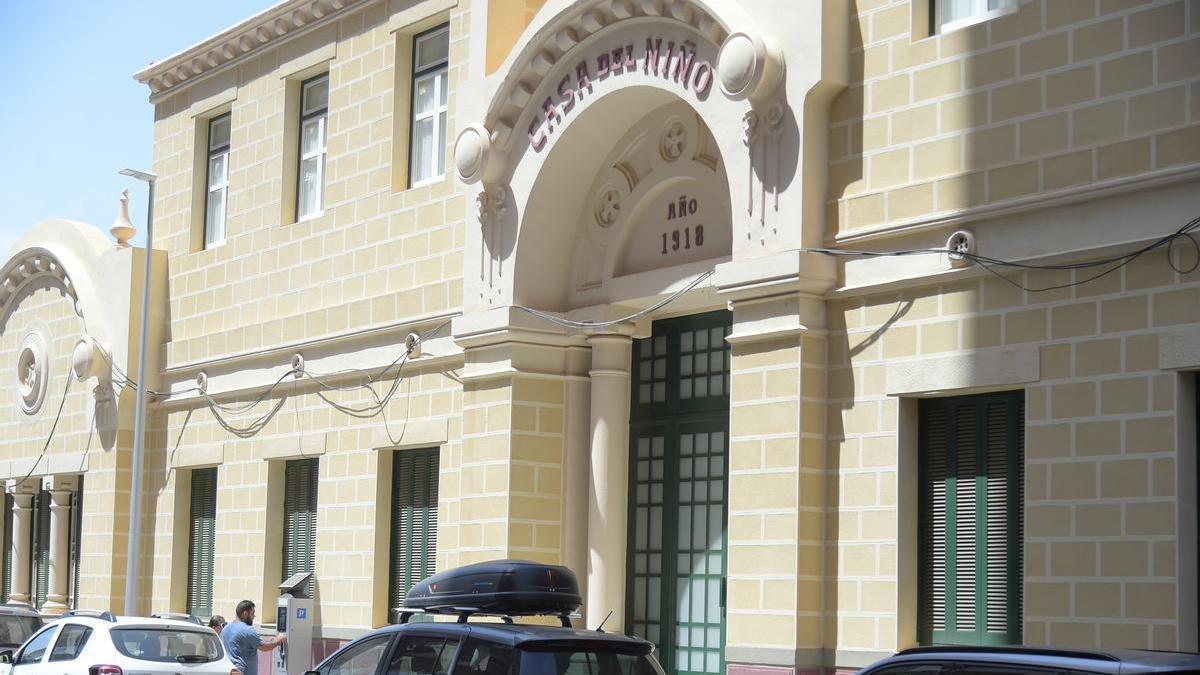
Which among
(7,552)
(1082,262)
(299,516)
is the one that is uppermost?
(1082,262)

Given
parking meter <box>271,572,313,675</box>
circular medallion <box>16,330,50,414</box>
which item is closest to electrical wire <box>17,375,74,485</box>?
circular medallion <box>16,330,50,414</box>

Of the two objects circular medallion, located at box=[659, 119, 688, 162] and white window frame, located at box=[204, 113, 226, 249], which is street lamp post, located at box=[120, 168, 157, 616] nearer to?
white window frame, located at box=[204, 113, 226, 249]

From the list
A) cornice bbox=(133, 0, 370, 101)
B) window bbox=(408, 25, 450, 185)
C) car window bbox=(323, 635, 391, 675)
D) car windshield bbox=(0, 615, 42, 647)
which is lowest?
car windshield bbox=(0, 615, 42, 647)

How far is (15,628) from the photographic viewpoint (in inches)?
808

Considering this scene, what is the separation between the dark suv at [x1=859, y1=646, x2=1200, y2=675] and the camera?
754 cm

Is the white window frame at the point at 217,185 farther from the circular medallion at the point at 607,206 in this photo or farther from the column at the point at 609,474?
the column at the point at 609,474

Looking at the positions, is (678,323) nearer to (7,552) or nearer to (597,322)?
(597,322)

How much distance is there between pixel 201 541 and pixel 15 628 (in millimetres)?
4738

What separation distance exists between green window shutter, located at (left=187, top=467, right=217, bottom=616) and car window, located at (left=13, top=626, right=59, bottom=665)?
23.6ft

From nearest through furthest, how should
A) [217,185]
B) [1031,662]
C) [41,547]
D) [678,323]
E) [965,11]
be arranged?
[1031,662] < [965,11] < [678,323] < [217,185] < [41,547]

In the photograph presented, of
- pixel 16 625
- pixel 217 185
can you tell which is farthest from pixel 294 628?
pixel 217 185

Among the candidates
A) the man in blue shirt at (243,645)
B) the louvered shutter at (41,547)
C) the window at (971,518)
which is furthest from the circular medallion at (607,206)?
the louvered shutter at (41,547)

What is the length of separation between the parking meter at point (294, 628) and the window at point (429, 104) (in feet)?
18.3

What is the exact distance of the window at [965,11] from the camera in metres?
13.9
